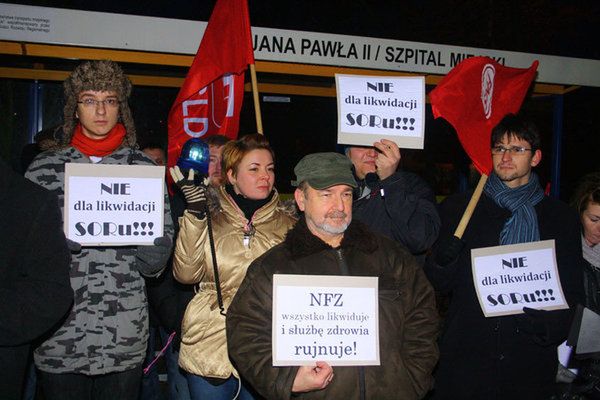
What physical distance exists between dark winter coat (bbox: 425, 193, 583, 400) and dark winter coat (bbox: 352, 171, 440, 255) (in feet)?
0.77

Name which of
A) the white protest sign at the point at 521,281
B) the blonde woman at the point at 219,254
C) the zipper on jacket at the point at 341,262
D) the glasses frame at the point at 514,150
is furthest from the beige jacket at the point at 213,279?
the glasses frame at the point at 514,150

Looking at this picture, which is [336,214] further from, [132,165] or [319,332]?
[132,165]

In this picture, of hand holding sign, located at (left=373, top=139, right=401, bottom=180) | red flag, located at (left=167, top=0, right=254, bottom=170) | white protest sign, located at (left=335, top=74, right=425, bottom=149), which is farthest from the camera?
red flag, located at (left=167, top=0, right=254, bottom=170)

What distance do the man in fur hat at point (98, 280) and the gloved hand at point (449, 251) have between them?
1.53 m

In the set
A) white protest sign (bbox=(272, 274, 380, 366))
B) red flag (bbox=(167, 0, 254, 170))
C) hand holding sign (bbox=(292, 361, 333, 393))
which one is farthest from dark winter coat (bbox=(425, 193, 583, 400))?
red flag (bbox=(167, 0, 254, 170))

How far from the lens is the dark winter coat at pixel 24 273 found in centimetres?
210

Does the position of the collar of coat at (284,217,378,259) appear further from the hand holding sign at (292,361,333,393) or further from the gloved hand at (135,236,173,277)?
the gloved hand at (135,236,173,277)

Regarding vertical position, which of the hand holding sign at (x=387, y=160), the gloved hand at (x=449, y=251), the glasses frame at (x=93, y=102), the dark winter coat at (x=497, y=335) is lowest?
the dark winter coat at (x=497, y=335)

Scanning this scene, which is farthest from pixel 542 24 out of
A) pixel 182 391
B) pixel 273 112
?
pixel 182 391

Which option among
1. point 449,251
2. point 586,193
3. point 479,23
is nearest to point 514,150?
point 449,251

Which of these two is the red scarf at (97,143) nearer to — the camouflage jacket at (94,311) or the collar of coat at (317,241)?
the camouflage jacket at (94,311)

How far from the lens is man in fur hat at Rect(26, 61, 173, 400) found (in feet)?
10.5

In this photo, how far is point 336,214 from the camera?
2.93m

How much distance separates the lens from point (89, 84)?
334 centimetres
